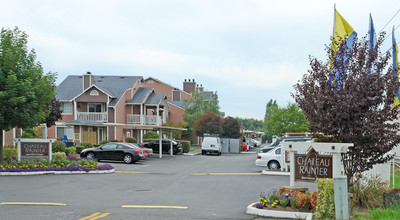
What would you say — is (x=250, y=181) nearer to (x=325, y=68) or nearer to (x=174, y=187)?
(x=174, y=187)

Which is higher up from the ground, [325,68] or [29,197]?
[325,68]

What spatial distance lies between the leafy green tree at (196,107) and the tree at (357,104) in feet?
150

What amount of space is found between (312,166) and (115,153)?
19.8 meters

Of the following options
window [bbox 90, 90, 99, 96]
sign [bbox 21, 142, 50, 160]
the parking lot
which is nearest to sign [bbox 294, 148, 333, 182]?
the parking lot

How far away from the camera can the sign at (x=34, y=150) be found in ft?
69.7

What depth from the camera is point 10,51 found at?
1984cm

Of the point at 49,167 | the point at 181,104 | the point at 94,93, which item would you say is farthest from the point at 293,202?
the point at 181,104

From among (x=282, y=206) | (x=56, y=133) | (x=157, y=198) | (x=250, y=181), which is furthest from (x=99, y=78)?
(x=282, y=206)

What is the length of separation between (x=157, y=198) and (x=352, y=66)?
7053 millimetres

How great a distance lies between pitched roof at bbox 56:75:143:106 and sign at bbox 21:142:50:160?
23607 mm

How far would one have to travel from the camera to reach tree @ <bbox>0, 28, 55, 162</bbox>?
63.4 feet

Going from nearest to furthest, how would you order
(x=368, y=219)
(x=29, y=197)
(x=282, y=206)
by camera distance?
1. (x=368, y=219)
2. (x=282, y=206)
3. (x=29, y=197)

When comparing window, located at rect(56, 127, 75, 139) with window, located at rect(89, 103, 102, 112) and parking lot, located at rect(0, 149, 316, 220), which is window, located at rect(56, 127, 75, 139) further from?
parking lot, located at rect(0, 149, 316, 220)

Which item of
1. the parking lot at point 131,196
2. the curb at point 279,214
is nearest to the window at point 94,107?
the parking lot at point 131,196
